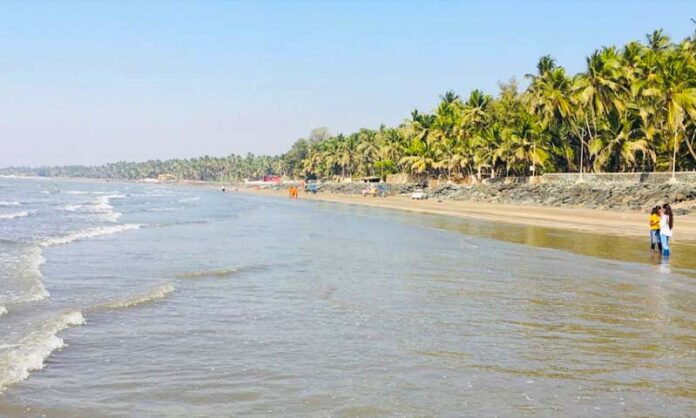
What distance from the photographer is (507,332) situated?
9.13 meters

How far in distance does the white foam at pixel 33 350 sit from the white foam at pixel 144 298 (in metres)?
1.04

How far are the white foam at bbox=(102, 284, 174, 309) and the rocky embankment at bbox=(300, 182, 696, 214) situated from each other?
32.5 metres

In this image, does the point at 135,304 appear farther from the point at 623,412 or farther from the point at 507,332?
the point at 623,412

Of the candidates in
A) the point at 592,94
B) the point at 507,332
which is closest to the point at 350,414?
the point at 507,332

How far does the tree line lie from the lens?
49062 mm

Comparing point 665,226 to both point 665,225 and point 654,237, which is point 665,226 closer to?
point 665,225

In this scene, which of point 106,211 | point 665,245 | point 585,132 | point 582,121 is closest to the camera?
point 665,245

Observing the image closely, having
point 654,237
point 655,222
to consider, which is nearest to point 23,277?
point 655,222

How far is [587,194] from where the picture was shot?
48906 millimetres

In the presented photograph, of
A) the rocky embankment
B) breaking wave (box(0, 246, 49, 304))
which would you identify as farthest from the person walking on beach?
the rocky embankment

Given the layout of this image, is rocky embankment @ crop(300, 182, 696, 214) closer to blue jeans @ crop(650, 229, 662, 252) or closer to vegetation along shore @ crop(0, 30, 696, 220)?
vegetation along shore @ crop(0, 30, 696, 220)

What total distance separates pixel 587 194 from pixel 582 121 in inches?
594

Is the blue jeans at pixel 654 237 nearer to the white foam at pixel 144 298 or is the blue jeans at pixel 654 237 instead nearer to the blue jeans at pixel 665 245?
the blue jeans at pixel 665 245

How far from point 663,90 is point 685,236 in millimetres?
23888
